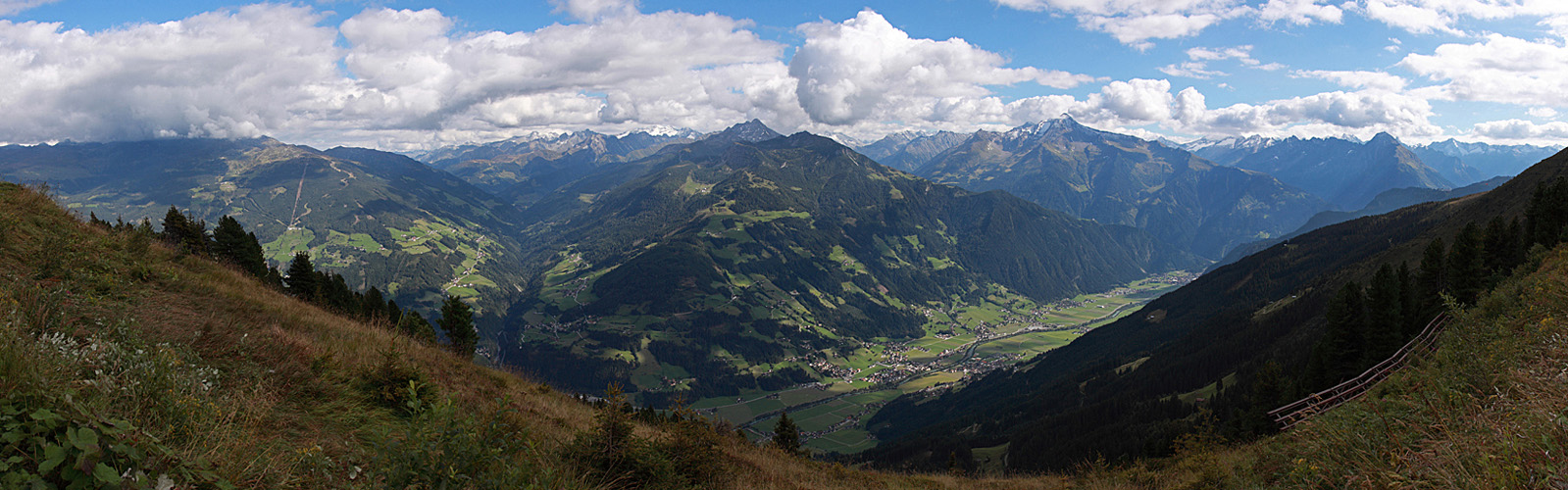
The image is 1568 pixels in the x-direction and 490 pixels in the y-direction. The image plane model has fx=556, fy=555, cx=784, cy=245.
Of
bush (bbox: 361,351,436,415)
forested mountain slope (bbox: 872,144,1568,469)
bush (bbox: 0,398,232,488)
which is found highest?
bush (bbox: 0,398,232,488)

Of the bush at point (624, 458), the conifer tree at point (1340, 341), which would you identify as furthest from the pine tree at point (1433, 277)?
the bush at point (624, 458)

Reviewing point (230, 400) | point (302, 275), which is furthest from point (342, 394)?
point (302, 275)

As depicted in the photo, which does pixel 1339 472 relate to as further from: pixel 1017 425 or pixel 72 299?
pixel 1017 425

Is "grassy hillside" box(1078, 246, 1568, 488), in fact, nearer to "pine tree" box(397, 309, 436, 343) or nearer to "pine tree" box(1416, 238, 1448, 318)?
"pine tree" box(397, 309, 436, 343)

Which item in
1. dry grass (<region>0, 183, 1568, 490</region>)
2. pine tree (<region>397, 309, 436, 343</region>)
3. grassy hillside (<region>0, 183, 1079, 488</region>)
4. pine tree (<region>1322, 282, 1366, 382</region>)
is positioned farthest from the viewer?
pine tree (<region>1322, 282, 1366, 382</region>)

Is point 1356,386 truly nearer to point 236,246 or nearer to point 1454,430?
point 1454,430

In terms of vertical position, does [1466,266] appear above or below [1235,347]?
above

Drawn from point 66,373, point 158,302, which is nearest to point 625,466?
point 66,373

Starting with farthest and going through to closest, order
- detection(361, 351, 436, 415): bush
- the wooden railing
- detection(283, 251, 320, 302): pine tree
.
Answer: detection(283, 251, 320, 302): pine tree → the wooden railing → detection(361, 351, 436, 415): bush

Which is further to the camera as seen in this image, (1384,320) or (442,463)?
(1384,320)

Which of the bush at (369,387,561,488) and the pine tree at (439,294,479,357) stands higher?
the bush at (369,387,561,488)

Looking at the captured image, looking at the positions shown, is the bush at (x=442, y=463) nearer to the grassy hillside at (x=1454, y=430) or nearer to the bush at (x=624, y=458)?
the bush at (x=624, y=458)

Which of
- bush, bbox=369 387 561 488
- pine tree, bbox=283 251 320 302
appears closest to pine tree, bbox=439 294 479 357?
pine tree, bbox=283 251 320 302

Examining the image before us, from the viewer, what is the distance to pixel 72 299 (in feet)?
27.7
